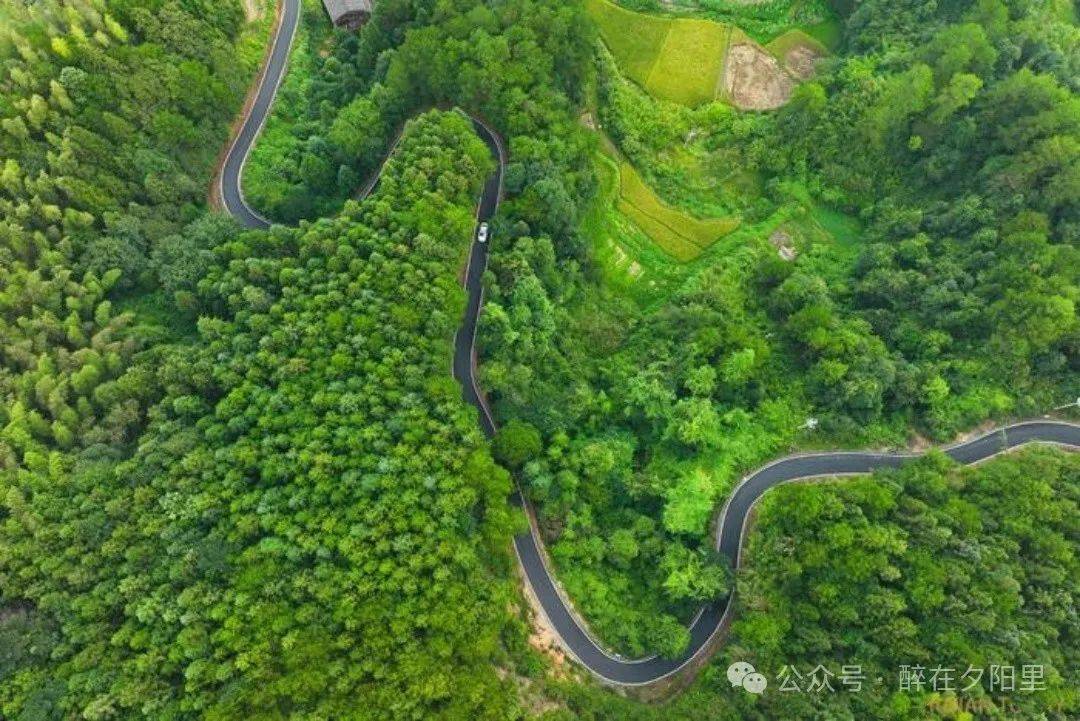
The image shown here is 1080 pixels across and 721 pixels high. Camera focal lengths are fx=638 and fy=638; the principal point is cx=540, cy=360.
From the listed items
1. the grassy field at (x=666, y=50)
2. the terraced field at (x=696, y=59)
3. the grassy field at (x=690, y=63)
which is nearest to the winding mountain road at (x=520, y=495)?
the grassy field at (x=666, y=50)

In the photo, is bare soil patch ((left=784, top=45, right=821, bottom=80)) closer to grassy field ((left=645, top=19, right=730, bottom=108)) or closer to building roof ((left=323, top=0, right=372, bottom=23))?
grassy field ((left=645, top=19, right=730, bottom=108))

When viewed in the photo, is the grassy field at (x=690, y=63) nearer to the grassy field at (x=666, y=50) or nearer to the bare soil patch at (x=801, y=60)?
the grassy field at (x=666, y=50)

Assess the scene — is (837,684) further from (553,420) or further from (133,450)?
(133,450)

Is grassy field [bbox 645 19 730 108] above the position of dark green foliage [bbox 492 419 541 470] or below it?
above

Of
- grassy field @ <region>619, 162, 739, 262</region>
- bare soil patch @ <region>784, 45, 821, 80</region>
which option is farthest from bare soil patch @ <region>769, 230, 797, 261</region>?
bare soil patch @ <region>784, 45, 821, 80</region>

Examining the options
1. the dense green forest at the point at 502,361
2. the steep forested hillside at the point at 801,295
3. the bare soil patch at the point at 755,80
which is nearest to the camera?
the dense green forest at the point at 502,361

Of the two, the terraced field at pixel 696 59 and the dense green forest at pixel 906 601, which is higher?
the terraced field at pixel 696 59
